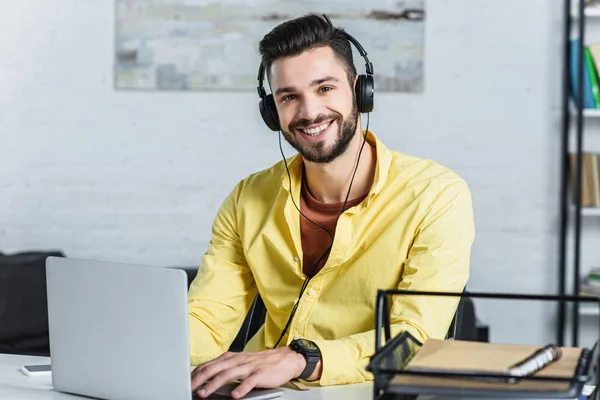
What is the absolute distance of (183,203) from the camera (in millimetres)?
3492

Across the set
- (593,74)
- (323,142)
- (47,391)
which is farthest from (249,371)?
(593,74)

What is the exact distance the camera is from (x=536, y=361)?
0.98m

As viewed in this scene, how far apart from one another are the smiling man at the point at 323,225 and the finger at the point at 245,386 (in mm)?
330

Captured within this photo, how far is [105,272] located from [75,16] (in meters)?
2.47

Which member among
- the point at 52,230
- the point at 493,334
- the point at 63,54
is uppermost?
the point at 63,54

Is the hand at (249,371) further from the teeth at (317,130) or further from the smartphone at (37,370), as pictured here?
the teeth at (317,130)

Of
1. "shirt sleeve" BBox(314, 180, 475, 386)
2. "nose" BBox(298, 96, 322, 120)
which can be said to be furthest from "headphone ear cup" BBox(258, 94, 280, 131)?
"shirt sleeve" BBox(314, 180, 475, 386)

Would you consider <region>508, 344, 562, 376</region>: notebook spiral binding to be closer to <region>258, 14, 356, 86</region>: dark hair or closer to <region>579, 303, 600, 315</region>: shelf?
<region>258, 14, 356, 86</region>: dark hair

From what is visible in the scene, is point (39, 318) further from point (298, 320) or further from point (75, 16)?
point (298, 320)

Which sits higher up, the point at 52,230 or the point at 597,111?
the point at 597,111

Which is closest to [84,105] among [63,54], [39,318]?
[63,54]

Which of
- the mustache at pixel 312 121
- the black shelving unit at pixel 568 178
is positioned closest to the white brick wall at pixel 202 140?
the black shelving unit at pixel 568 178

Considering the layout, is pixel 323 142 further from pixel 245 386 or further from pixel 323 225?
pixel 245 386

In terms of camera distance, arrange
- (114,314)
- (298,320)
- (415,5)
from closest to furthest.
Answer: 1. (114,314)
2. (298,320)
3. (415,5)
